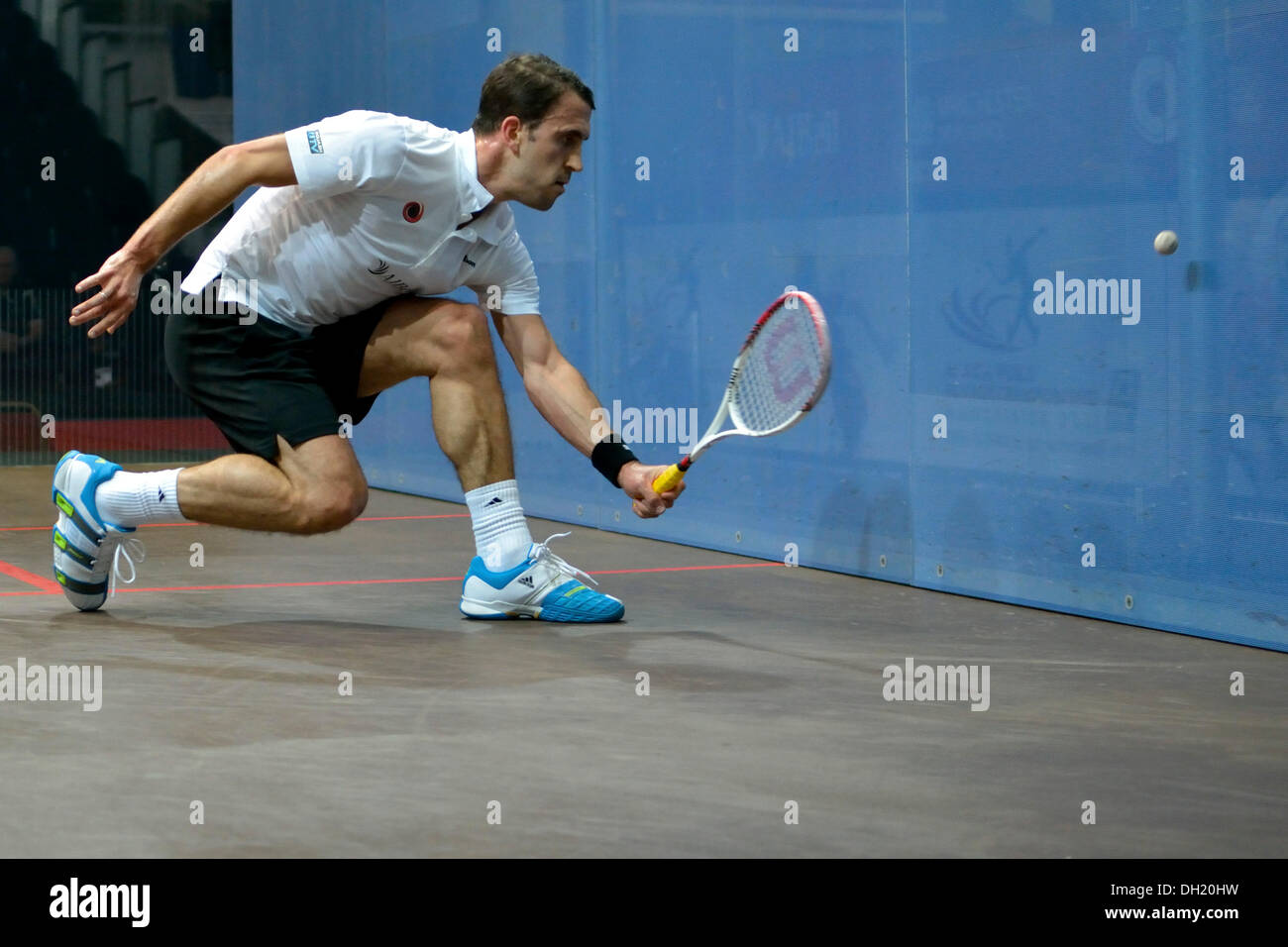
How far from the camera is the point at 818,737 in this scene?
2521mm

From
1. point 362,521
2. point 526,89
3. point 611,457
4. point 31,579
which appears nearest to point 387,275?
point 526,89

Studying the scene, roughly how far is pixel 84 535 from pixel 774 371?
1.31 meters

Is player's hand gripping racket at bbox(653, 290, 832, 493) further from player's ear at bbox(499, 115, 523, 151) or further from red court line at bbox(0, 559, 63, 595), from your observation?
red court line at bbox(0, 559, 63, 595)

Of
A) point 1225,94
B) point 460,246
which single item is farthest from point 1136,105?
point 460,246

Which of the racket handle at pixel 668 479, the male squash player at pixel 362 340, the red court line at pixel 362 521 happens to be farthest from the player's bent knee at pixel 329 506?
the red court line at pixel 362 521

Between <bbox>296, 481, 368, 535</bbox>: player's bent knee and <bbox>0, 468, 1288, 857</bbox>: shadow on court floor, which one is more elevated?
<bbox>296, 481, 368, 535</bbox>: player's bent knee

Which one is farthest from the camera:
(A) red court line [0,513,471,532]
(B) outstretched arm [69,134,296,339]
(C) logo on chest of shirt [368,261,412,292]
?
(A) red court line [0,513,471,532]

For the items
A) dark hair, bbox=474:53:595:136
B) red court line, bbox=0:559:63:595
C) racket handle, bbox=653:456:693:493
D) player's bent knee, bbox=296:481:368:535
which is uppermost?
dark hair, bbox=474:53:595:136

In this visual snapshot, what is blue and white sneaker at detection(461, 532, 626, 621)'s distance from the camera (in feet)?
11.5

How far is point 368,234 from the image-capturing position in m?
3.39

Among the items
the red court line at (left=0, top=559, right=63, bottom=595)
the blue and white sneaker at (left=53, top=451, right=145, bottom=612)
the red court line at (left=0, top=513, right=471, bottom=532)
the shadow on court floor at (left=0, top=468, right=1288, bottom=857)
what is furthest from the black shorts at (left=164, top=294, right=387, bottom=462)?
the red court line at (left=0, top=513, right=471, bottom=532)

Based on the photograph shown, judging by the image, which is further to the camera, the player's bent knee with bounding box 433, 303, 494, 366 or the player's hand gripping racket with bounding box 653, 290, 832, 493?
the player's bent knee with bounding box 433, 303, 494, 366

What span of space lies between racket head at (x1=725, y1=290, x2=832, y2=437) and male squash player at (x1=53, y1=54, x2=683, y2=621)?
0.28 m
